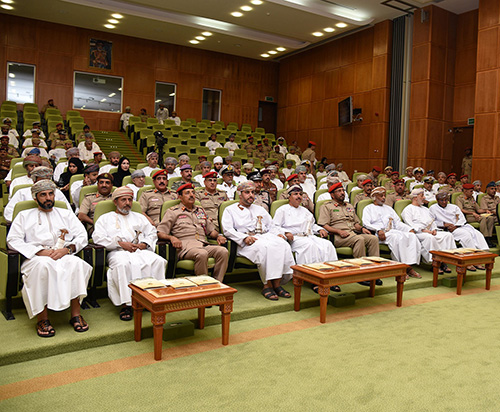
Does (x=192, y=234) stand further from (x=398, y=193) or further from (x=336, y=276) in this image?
(x=398, y=193)

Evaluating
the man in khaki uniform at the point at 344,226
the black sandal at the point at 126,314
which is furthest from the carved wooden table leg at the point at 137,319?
the man in khaki uniform at the point at 344,226

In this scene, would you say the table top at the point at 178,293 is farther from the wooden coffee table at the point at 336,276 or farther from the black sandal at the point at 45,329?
the wooden coffee table at the point at 336,276

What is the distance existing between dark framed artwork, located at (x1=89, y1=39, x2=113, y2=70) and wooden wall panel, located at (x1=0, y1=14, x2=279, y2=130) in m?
0.13

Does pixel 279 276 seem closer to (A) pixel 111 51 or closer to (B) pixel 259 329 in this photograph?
(B) pixel 259 329

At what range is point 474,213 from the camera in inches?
283

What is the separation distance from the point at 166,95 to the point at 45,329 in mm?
13469

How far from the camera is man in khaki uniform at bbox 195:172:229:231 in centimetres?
524

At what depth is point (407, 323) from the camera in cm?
387

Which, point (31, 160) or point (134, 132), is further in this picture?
point (134, 132)

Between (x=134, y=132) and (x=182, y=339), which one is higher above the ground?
(x=134, y=132)

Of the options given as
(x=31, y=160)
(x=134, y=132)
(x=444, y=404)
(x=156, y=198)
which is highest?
(x=134, y=132)

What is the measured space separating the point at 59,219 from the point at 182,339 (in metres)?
1.38

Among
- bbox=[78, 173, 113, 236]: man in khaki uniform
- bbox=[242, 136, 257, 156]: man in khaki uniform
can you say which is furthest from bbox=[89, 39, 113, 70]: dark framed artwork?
bbox=[78, 173, 113, 236]: man in khaki uniform

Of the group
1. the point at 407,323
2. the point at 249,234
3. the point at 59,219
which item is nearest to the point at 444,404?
the point at 407,323
